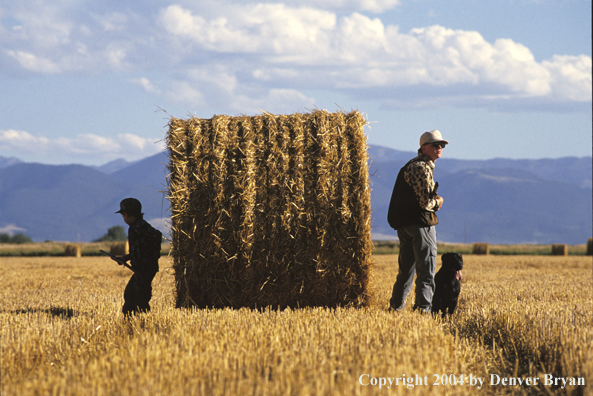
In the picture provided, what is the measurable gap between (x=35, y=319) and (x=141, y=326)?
133 centimetres

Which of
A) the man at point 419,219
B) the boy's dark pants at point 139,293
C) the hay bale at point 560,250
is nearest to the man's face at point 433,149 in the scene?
the man at point 419,219

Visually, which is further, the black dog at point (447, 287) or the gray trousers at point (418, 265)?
the black dog at point (447, 287)

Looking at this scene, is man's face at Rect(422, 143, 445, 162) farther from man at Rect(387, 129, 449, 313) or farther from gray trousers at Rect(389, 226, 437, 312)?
gray trousers at Rect(389, 226, 437, 312)

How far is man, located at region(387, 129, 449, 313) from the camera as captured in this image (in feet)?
20.3

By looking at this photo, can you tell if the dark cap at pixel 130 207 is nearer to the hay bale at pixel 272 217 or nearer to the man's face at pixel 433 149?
the hay bale at pixel 272 217

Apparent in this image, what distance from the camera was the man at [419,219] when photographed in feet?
20.3

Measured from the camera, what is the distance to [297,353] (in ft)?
12.7

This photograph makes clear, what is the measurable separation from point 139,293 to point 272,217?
1.76m

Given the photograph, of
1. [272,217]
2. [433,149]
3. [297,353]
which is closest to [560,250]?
[433,149]

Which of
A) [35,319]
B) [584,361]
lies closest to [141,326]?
[35,319]

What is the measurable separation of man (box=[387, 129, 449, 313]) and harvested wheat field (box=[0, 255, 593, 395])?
1.80ft

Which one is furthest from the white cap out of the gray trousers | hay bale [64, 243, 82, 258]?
hay bale [64, 243, 82, 258]

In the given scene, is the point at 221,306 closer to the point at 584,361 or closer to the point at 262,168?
the point at 262,168

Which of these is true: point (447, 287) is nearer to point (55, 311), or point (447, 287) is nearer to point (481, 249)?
point (55, 311)
